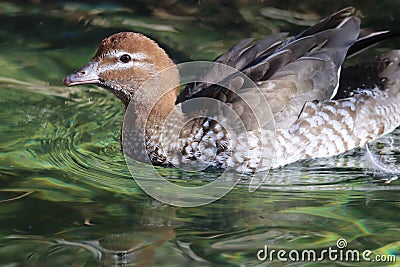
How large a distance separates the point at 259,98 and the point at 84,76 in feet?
4.90

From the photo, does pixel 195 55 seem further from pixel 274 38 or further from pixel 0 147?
pixel 0 147

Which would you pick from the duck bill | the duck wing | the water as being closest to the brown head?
the duck bill

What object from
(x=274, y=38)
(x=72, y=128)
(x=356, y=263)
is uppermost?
(x=274, y=38)

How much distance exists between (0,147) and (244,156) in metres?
2.22

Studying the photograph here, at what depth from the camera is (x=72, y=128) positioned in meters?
8.64

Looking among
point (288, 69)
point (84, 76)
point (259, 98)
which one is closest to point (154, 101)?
point (84, 76)

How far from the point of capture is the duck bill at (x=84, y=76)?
758 cm

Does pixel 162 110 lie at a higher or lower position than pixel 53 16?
lower

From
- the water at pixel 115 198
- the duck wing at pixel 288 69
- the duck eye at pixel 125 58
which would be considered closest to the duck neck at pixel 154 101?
the duck wing at pixel 288 69

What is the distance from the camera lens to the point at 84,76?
763 centimetres

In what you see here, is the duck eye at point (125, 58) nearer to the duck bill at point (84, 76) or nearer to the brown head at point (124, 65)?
the brown head at point (124, 65)

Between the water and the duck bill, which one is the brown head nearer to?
the duck bill

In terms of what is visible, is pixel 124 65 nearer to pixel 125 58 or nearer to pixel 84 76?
pixel 125 58

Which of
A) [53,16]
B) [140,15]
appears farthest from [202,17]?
[53,16]
